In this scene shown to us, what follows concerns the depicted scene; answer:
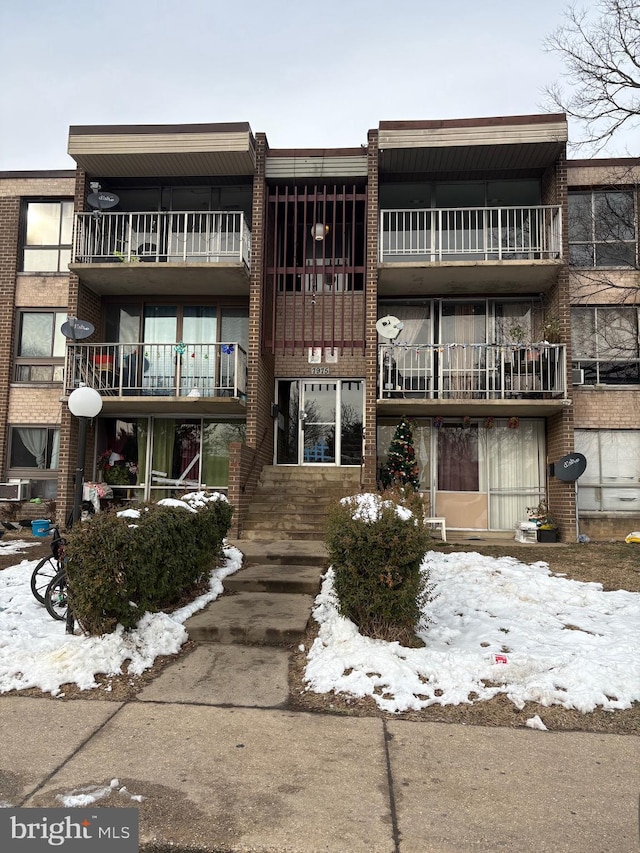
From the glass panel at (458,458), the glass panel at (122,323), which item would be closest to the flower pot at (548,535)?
the glass panel at (458,458)

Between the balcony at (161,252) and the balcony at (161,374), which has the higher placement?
the balcony at (161,252)

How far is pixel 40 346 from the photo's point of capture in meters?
13.7

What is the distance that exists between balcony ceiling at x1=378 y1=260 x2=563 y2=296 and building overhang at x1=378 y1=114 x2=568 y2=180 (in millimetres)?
2366

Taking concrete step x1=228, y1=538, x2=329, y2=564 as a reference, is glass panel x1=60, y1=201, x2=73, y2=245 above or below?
above

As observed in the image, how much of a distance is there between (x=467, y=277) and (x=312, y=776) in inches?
432

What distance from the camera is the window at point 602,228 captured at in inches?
502

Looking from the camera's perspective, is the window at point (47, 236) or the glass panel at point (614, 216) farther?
the window at point (47, 236)

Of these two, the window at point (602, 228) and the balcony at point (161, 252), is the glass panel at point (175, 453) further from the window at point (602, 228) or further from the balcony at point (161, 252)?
the window at point (602, 228)

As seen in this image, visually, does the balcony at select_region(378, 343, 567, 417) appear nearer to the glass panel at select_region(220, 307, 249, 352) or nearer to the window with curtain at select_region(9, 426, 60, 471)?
the glass panel at select_region(220, 307, 249, 352)

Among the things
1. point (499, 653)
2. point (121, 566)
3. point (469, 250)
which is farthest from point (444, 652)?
point (469, 250)

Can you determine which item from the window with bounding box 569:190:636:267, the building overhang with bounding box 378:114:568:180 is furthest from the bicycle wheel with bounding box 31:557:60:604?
the window with bounding box 569:190:636:267

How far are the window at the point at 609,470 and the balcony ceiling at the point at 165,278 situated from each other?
317 inches

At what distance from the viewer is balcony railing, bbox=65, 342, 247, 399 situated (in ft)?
41.3

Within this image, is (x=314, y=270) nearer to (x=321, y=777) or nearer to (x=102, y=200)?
(x=102, y=200)
